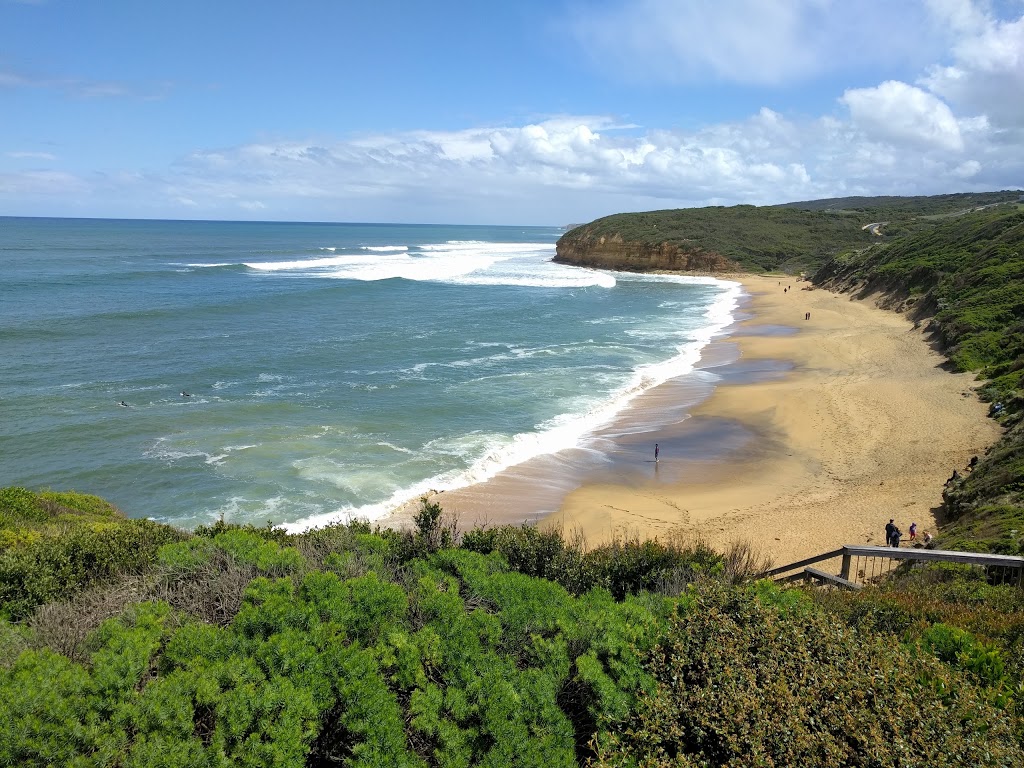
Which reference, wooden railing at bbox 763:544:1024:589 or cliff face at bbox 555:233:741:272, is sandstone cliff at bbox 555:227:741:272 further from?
wooden railing at bbox 763:544:1024:589

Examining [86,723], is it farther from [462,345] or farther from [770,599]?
[462,345]

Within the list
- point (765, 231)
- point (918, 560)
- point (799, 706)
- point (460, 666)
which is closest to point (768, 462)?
point (918, 560)

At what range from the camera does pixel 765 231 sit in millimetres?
96312

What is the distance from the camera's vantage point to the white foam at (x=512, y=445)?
16.4 metres

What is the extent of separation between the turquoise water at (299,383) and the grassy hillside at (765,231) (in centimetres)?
2759

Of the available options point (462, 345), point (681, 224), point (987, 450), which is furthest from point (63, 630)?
point (681, 224)

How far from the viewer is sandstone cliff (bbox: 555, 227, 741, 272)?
274ft

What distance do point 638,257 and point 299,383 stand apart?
2701 inches

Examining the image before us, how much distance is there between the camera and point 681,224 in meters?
98.8

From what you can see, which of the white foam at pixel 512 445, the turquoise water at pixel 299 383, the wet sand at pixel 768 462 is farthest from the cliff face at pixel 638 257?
the white foam at pixel 512 445

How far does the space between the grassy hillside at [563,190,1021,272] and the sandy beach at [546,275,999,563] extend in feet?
179

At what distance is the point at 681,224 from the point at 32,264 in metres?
81.6

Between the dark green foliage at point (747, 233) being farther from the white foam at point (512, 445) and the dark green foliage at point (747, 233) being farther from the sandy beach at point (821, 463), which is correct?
the white foam at point (512, 445)

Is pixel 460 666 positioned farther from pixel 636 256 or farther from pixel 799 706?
pixel 636 256
